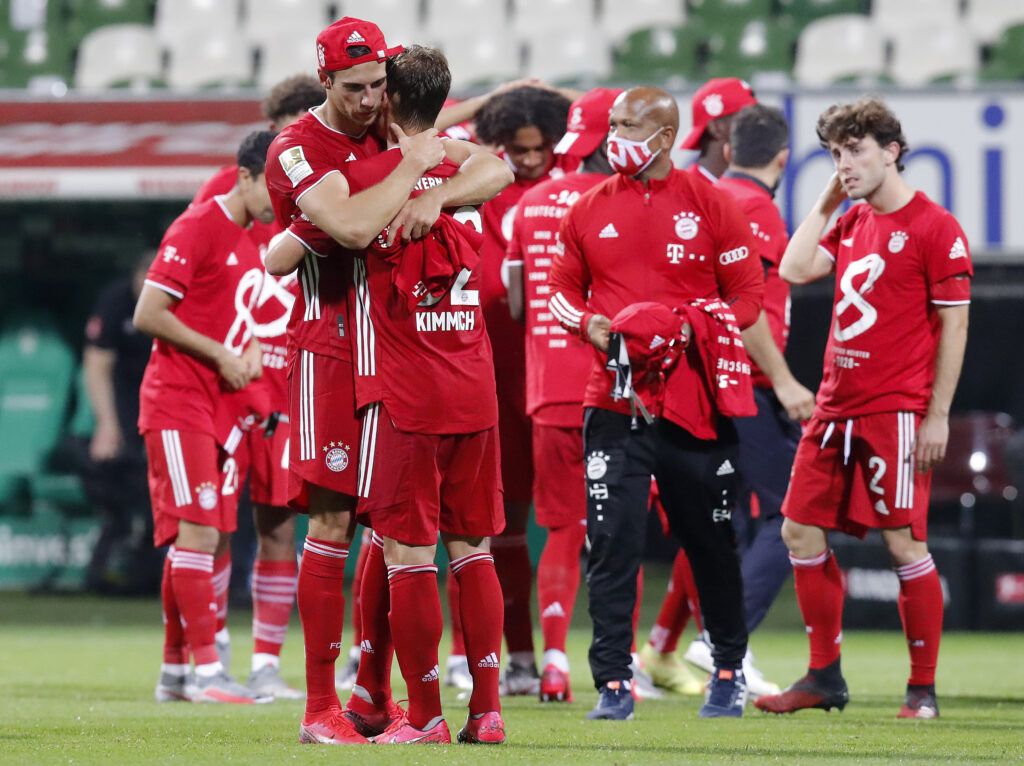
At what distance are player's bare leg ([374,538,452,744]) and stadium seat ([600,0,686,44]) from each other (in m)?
9.09

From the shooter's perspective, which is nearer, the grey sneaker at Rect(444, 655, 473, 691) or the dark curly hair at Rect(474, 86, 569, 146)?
the dark curly hair at Rect(474, 86, 569, 146)

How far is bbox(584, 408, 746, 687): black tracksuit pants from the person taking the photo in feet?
17.5

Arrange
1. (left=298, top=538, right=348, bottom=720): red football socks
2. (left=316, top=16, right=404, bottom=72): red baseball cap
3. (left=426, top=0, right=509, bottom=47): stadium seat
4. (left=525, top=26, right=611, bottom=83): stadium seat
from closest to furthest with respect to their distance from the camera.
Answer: (left=316, top=16, right=404, bottom=72): red baseball cap, (left=298, top=538, right=348, bottom=720): red football socks, (left=525, top=26, right=611, bottom=83): stadium seat, (left=426, top=0, right=509, bottom=47): stadium seat

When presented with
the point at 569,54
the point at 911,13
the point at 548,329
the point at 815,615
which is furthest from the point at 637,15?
the point at 815,615

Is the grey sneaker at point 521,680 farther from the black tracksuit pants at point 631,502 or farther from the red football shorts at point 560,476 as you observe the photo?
the black tracksuit pants at point 631,502

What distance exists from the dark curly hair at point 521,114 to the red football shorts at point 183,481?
1.53 meters

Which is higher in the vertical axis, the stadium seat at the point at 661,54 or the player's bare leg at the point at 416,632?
the stadium seat at the point at 661,54

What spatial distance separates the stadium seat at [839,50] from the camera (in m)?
12.3

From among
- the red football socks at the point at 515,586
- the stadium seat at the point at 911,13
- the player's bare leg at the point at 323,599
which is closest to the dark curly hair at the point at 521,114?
the red football socks at the point at 515,586

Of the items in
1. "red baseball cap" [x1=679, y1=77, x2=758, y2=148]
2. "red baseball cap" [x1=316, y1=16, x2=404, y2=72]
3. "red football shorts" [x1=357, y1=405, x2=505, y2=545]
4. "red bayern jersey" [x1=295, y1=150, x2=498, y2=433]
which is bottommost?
"red football shorts" [x1=357, y1=405, x2=505, y2=545]

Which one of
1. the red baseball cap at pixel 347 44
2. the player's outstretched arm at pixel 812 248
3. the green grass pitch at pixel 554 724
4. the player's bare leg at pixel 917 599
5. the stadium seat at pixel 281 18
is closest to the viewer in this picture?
the green grass pitch at pixel 554 724

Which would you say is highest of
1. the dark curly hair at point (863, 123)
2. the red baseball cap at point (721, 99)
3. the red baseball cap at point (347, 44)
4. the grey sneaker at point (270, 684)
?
the red baseball cap at point (721, 99)

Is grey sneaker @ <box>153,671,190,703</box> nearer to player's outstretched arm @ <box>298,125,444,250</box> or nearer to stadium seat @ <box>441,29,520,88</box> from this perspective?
player's outstretched arm @ <box>298,125,444,250</box>

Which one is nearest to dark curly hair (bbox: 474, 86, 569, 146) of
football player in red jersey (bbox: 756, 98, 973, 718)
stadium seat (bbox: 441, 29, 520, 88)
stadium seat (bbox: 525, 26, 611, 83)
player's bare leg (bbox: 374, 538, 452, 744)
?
football player in red jersey (bbox: 756, 98, 973, 718)
